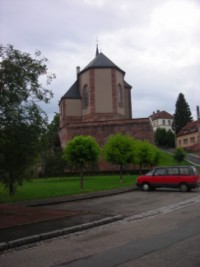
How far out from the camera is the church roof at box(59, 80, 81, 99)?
70625 millimetres

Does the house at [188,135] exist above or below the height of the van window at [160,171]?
above

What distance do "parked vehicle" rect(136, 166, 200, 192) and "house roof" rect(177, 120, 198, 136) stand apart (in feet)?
238

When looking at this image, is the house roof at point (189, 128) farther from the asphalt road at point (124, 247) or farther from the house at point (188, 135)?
the asphalt road at point (124, 247)

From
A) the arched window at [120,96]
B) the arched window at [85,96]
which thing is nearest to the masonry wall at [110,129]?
the arched window at [85,96]

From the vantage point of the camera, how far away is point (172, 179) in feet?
91.4

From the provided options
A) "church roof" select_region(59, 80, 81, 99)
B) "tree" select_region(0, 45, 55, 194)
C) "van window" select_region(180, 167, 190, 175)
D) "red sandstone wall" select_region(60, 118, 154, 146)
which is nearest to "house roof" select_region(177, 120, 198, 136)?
"church roof" select_region(59, 80, 81, 99)

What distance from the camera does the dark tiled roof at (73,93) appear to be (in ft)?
232

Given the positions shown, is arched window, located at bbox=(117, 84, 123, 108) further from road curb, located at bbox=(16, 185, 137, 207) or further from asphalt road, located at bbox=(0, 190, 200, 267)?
asphalt road, located at bbox=(0, 190, 200, 267)

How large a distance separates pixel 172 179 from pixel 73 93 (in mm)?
45594

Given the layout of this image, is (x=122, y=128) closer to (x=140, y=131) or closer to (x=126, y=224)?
(x=140, y=131)

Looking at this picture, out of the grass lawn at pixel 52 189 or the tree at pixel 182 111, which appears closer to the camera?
the grass lawn at pixel 52 189

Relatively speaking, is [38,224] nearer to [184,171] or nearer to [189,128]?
[184,171]

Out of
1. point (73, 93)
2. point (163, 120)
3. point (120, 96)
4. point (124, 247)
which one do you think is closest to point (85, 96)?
point (73, 93)

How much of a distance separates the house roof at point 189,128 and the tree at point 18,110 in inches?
3349
